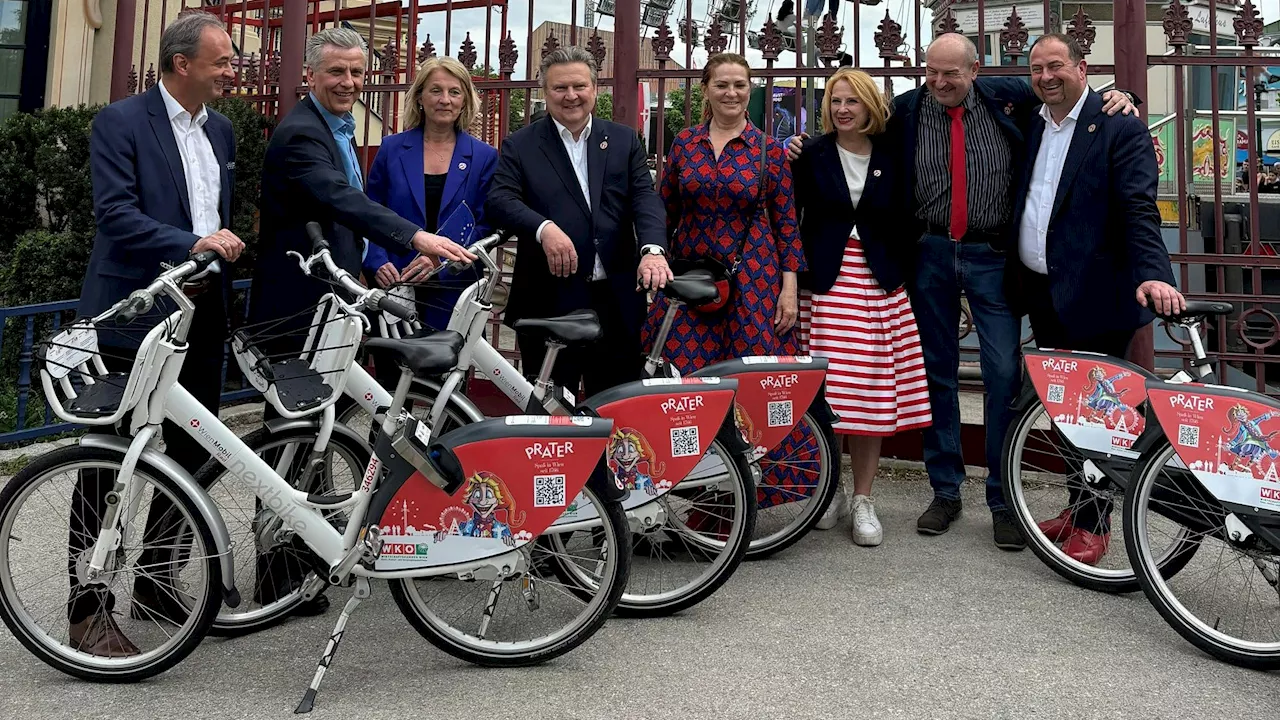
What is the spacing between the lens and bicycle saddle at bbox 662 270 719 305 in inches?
142

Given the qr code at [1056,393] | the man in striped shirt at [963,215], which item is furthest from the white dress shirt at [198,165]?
the qr code at [1056,393]

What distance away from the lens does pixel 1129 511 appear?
3.43 metres

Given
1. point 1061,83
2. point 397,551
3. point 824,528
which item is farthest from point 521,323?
point 1061,83

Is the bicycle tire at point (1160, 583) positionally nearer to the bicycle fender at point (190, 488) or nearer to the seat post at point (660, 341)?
the seat post at point (660, 341)

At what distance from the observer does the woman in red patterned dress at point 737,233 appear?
4.10 meters

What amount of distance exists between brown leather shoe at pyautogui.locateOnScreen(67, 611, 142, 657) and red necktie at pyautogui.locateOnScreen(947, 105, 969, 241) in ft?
10.6

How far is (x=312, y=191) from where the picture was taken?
11.4 ft

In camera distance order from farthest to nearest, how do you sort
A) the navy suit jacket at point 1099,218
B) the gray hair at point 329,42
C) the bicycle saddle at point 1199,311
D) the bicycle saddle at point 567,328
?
the navy suit jacket at point 1099,218, the gray hair at point 329,42, the bicycle saddle at point 1199,311, the bicycle saddle at point 567,328

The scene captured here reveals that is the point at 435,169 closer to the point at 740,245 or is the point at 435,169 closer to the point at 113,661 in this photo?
the point at 740,245

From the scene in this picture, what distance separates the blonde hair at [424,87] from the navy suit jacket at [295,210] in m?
0.53

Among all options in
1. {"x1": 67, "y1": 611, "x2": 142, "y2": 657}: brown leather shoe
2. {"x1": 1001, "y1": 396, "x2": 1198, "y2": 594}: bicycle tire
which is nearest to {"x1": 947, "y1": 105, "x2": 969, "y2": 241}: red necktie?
{"x1": 1001, "y1": 396, "x2": 1198, "y2": 594}: bicycle tire

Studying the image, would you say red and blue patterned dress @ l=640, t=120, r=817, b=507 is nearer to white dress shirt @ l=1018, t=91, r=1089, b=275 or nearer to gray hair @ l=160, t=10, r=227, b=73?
white dress shirt @ l=1018, t=91, r=1089, b=275

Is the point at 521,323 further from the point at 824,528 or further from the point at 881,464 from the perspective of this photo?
the point at 881,464

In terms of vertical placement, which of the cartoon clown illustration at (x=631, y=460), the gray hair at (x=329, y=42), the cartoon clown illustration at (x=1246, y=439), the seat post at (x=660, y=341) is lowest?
the cartoon clown illustration at (x=631, y=460)
